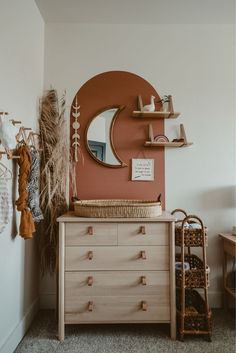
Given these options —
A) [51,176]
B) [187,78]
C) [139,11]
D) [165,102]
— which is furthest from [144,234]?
[139,11]

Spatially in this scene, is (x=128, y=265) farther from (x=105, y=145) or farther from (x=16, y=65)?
(x=16, y=65)

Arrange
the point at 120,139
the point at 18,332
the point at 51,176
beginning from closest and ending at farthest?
the point at 18,332
the point at 51,176
the point at 120,139

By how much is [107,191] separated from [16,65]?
4.13ft

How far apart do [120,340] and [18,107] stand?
183 centimetres

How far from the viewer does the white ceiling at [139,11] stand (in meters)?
2.30

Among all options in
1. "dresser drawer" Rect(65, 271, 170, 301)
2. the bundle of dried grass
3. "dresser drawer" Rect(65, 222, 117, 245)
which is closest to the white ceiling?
the bundle of dried grass

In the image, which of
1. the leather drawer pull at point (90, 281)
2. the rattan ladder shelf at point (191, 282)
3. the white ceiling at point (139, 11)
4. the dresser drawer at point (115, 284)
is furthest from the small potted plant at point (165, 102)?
the leather drawer pull at point (90, 281)

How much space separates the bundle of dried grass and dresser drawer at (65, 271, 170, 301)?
483mm

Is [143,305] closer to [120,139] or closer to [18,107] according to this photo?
[120,139]

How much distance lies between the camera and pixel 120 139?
2537mm

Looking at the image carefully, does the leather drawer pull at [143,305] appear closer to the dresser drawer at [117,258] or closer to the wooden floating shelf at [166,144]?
the dresser drawer at [117,258]

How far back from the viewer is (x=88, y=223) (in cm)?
201

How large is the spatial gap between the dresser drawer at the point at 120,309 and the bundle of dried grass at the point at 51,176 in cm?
55

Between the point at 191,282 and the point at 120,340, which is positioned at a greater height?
the point at 191,282
